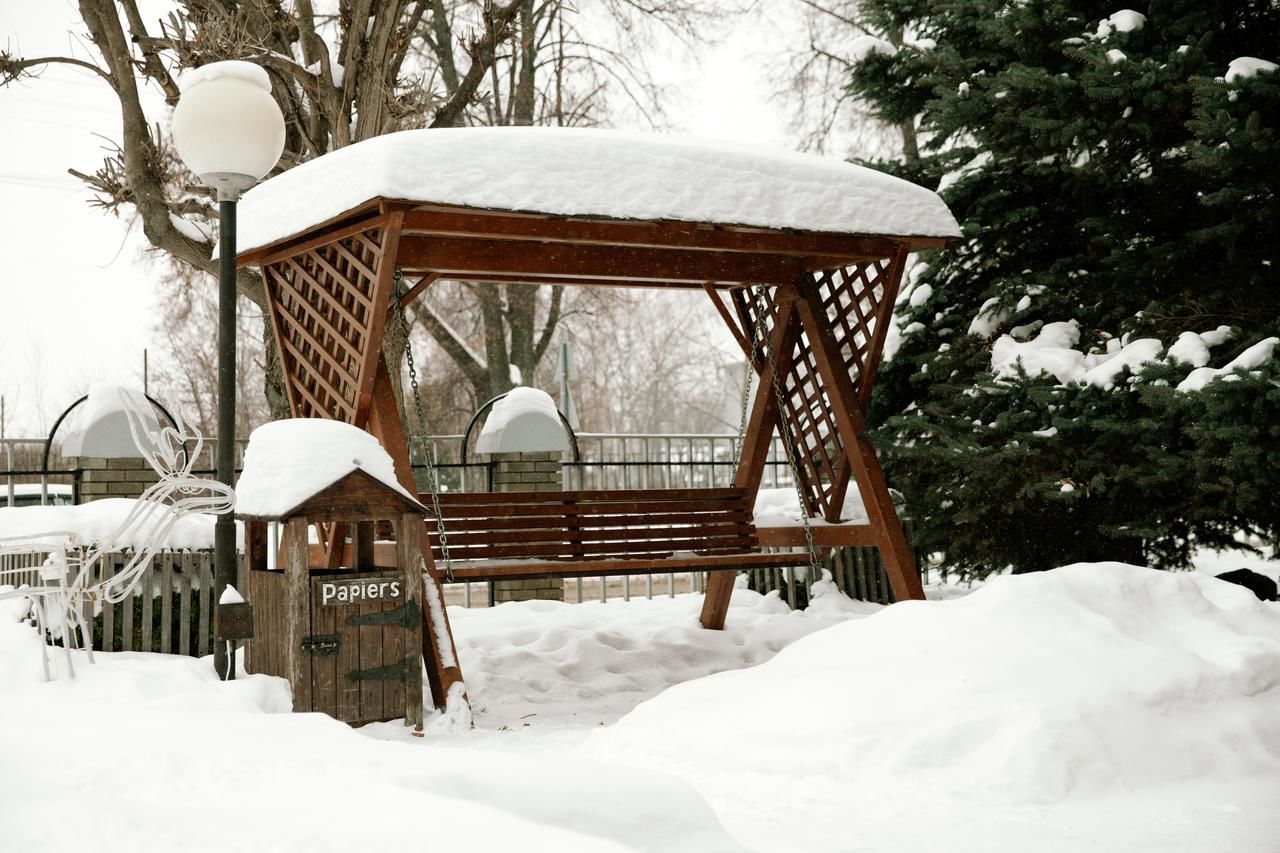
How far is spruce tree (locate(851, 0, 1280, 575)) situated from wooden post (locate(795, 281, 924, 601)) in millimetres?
458

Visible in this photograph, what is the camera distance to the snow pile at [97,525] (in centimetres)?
653

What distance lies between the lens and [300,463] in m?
5.37

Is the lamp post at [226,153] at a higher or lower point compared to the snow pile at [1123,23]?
lower

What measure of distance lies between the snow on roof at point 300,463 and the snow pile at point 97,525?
1.05 metres

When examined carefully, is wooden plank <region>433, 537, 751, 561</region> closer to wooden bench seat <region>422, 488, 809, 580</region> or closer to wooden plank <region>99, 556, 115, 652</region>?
wooden bench seat <region>422, 488, 809, 580</region>

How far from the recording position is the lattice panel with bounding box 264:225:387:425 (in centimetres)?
604

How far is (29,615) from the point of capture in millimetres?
6711

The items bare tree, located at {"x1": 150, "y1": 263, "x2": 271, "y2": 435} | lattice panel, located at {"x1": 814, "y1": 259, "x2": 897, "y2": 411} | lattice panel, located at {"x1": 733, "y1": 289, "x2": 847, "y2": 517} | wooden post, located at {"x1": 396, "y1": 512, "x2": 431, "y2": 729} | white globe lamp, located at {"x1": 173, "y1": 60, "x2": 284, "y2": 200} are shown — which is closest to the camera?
wooden post, located at {"x1": 396, "y1": 512, "x2": 431, "y2": 729}

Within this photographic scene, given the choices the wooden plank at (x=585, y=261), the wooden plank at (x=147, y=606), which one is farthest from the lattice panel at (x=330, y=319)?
the wooden plank at (x=147, y=606)

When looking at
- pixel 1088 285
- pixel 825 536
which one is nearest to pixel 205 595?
pixel 825 536

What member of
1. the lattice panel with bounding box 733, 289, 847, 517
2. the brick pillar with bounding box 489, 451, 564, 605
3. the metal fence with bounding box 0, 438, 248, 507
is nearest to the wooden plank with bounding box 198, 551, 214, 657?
the metal fence with bounding box 0, 438, 248, 507

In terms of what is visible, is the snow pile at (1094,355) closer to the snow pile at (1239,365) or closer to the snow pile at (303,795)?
the snow pile at (1239,365)

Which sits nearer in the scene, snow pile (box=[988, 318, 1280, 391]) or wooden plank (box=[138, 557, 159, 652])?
snow pile (box=[988, 318, 1280, 391])

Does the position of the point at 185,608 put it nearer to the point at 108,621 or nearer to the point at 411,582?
the point at 108,621
